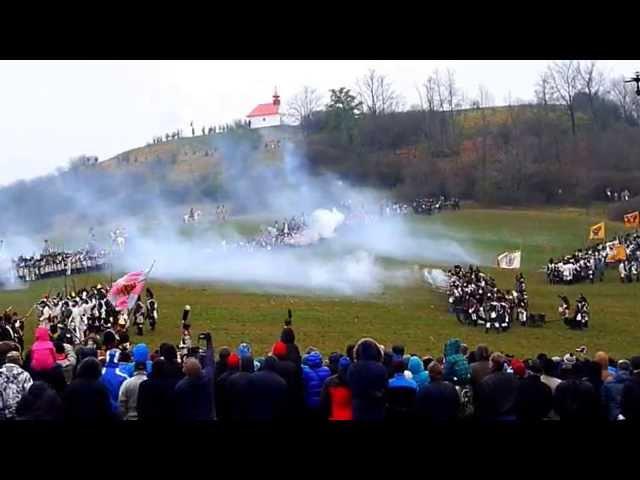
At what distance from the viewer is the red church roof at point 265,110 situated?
209 feet

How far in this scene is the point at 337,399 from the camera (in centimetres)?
751

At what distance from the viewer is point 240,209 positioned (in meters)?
41.7

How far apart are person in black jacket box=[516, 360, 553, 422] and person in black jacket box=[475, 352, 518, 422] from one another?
4.1 inches

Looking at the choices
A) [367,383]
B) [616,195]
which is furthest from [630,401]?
[616,195]

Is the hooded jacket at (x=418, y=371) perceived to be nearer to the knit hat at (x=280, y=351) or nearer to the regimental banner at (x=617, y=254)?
the knit hat at (x=280, y=351)

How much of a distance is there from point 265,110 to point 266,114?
851 mm

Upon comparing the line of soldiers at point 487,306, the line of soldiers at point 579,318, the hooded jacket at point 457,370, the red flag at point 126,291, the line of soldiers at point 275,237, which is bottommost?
the line of soldiers at point 579,318

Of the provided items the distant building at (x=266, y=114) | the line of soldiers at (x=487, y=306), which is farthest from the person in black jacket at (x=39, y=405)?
the distant building at (x=266, y=114)

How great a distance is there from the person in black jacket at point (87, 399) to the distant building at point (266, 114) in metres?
54.6

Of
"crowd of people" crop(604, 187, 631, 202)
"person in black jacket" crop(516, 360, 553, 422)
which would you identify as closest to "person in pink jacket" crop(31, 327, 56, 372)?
"person in black jacket" crop(516, 360, 553, 422)

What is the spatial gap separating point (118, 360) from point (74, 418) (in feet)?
5.18

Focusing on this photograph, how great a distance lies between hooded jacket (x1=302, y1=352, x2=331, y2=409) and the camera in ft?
26.9
